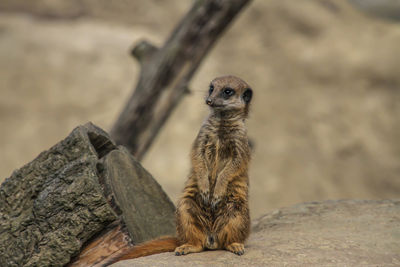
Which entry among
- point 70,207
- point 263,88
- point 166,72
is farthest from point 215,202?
point 263,88

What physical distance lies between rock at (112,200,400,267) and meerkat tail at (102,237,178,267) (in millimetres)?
100

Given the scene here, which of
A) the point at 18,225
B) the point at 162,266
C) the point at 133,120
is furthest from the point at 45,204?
the point at 133,120

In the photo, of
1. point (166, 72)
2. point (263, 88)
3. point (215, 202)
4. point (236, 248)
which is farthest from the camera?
point (263, 88)

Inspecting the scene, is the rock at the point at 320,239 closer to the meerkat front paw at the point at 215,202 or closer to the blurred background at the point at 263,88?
the meerkat front paw at the point at 215,202

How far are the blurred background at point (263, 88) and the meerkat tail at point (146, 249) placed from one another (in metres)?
6.59

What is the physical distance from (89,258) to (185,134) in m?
7.29

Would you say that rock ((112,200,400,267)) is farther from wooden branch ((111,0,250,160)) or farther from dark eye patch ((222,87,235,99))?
wooden branch ((111,0,250,160))

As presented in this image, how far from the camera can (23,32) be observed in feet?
34.1

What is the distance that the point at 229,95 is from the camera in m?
3.36

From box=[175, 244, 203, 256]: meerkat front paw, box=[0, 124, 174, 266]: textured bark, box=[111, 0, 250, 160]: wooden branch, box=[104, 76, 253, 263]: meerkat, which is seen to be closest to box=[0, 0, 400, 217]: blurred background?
box=[111, 0, 250, 160]: wooden branch

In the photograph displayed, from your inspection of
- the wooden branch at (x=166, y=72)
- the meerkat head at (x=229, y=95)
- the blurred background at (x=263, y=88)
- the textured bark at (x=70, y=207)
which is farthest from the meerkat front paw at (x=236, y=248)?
the blurred background at (x=263, y=88)

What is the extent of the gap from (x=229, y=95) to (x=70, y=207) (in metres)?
1.19

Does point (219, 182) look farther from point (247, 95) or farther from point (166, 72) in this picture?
point (166, 72)

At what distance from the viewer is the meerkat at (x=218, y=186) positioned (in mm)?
3100
